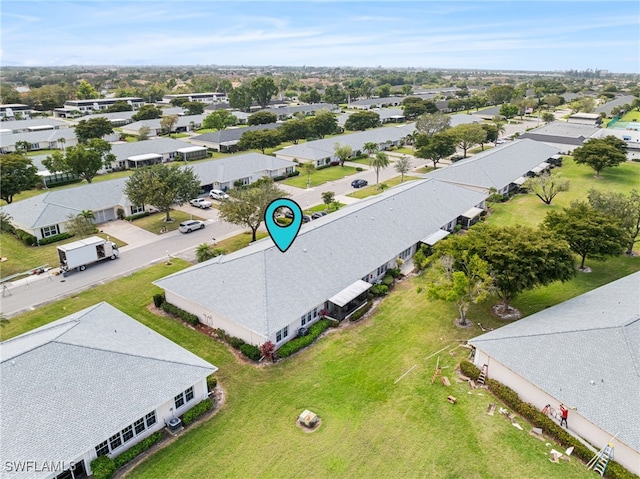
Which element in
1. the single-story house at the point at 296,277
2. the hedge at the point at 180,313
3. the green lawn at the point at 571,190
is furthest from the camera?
the green lawn at the point at 571,190

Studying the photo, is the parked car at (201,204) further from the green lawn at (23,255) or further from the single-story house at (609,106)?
the single-story house at (609,106)

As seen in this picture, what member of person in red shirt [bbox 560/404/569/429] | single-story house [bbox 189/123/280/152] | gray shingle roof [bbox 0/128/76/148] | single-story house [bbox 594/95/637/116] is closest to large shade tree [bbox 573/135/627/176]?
person in red shirt [bbox 560/404/569/429]

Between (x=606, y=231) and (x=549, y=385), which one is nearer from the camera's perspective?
(x=549, y=385)

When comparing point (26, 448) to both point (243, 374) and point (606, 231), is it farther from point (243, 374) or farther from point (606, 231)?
point (606, 231)

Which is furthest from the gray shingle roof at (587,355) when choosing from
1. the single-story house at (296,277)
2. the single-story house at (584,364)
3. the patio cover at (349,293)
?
the single-story house at (296,277)

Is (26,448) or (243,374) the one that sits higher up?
(26,448)

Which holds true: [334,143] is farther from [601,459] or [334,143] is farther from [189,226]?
[601,459]

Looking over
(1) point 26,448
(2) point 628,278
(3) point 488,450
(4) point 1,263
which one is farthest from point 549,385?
(4) point 1,263
